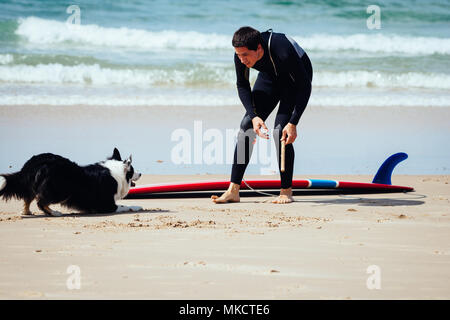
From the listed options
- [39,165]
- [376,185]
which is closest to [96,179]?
[39,165]

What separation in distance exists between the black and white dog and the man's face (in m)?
1.31

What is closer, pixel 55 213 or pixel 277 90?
pixel 55 213

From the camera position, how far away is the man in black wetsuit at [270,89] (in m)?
5.77

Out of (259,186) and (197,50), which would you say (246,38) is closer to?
(259,186)

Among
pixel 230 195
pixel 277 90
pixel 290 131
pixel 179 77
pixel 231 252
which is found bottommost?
pixel 231 252

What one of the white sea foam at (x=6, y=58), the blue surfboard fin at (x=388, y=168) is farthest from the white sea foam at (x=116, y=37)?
the blue surfboard fin at (x=388, y=168)

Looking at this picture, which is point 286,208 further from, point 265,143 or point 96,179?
point 265,143

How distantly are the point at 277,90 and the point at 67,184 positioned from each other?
2038 millimetres

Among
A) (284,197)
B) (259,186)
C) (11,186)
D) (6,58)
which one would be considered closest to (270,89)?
(284,197)

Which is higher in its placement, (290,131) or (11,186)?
(290,131)

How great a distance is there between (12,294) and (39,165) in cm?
228

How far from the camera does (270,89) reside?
241 inches

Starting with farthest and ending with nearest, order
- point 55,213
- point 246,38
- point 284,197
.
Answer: point 284,197 → point 246,38 → point 55,213

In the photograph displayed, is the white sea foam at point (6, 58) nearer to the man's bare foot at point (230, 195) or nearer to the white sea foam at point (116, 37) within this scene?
the white sea foam at point (116, 37)
